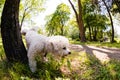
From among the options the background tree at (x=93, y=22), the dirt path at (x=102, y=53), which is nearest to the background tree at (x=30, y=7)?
the background tree at (x=93, y=22)

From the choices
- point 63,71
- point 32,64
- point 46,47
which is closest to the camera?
point 46,47

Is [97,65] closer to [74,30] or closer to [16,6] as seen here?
[16,6]

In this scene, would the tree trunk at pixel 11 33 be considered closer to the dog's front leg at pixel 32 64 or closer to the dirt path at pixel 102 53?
the dog's front leg at pixel 32 64

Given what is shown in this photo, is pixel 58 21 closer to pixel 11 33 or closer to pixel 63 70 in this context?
pixel 11 33

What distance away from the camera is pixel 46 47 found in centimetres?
719

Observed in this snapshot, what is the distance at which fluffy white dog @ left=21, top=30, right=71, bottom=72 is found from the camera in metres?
6.90

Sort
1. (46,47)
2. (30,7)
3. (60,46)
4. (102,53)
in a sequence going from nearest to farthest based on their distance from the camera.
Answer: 1. (60,46)
2. (46,47)
3. (102,53)
4. (30,7)

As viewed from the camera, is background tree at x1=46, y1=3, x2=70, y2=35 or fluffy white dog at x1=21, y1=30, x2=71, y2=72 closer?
fluffy white dog at x1=21, y1=30, x2=71, y2=72

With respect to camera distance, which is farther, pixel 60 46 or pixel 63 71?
pixel 63 71

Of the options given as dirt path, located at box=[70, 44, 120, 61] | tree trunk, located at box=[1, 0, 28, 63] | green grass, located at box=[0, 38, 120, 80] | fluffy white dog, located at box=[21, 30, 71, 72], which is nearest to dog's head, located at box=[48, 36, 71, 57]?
fluffy white dog, located at box=[21, 30, 71, 72]

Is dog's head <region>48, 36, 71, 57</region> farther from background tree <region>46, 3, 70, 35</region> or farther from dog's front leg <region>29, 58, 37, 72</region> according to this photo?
background tree <region>46, 3, 70, 35</region>

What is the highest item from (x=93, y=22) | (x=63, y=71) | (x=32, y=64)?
(x=93, y=22)

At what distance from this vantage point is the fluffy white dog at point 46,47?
6902 millimetres

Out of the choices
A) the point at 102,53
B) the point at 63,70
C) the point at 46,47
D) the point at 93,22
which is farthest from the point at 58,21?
the point at 46,47
